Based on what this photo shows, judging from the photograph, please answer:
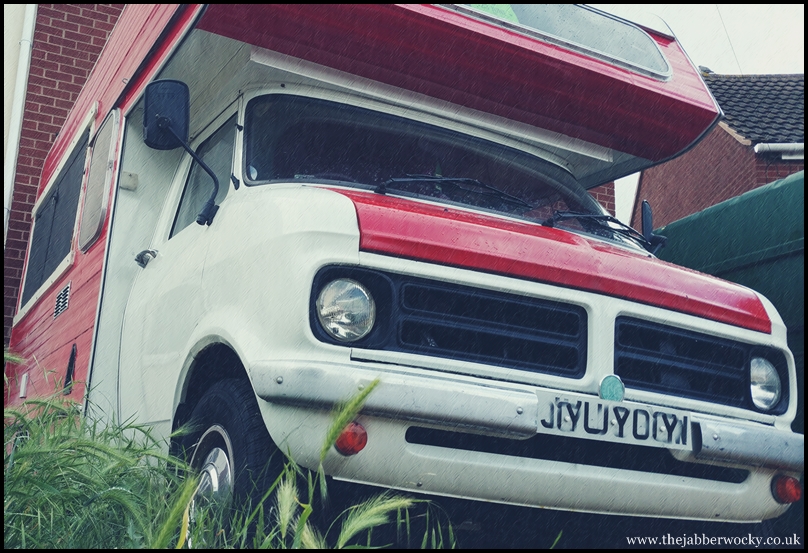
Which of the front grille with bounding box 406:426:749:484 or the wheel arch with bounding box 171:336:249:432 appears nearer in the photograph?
the front grille with bounding box 406:426:749:484

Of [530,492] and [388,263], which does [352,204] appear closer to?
[388,263]

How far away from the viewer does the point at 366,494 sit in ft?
8.89

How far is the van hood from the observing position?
2777 mm

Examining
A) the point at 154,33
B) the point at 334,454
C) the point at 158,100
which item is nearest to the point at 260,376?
the point at 334,454

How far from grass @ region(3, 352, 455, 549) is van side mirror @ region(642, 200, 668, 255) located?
1.95 m

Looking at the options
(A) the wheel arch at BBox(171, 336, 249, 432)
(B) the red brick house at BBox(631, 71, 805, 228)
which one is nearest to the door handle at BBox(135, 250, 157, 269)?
(A) the wheel arch at BBox(171, 336, 249, 432)

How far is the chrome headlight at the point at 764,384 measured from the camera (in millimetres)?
3369

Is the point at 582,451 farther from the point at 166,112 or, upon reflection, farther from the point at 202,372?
the point at 166,112

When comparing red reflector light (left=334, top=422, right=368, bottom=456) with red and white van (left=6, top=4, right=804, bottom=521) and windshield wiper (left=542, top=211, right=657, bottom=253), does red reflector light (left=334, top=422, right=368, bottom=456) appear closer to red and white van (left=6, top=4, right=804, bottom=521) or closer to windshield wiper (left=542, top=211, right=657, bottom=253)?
red and white van (left=6, top=4, right=804, bottom=521)

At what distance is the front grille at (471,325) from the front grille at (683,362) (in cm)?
22

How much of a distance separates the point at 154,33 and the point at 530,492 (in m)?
2.73

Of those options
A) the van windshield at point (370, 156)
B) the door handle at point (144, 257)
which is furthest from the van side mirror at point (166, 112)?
the door handle at point (144, 257)

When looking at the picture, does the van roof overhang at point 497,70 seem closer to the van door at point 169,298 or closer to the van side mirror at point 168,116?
the van side mirror at point 168,116

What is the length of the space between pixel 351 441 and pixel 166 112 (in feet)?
5.57
